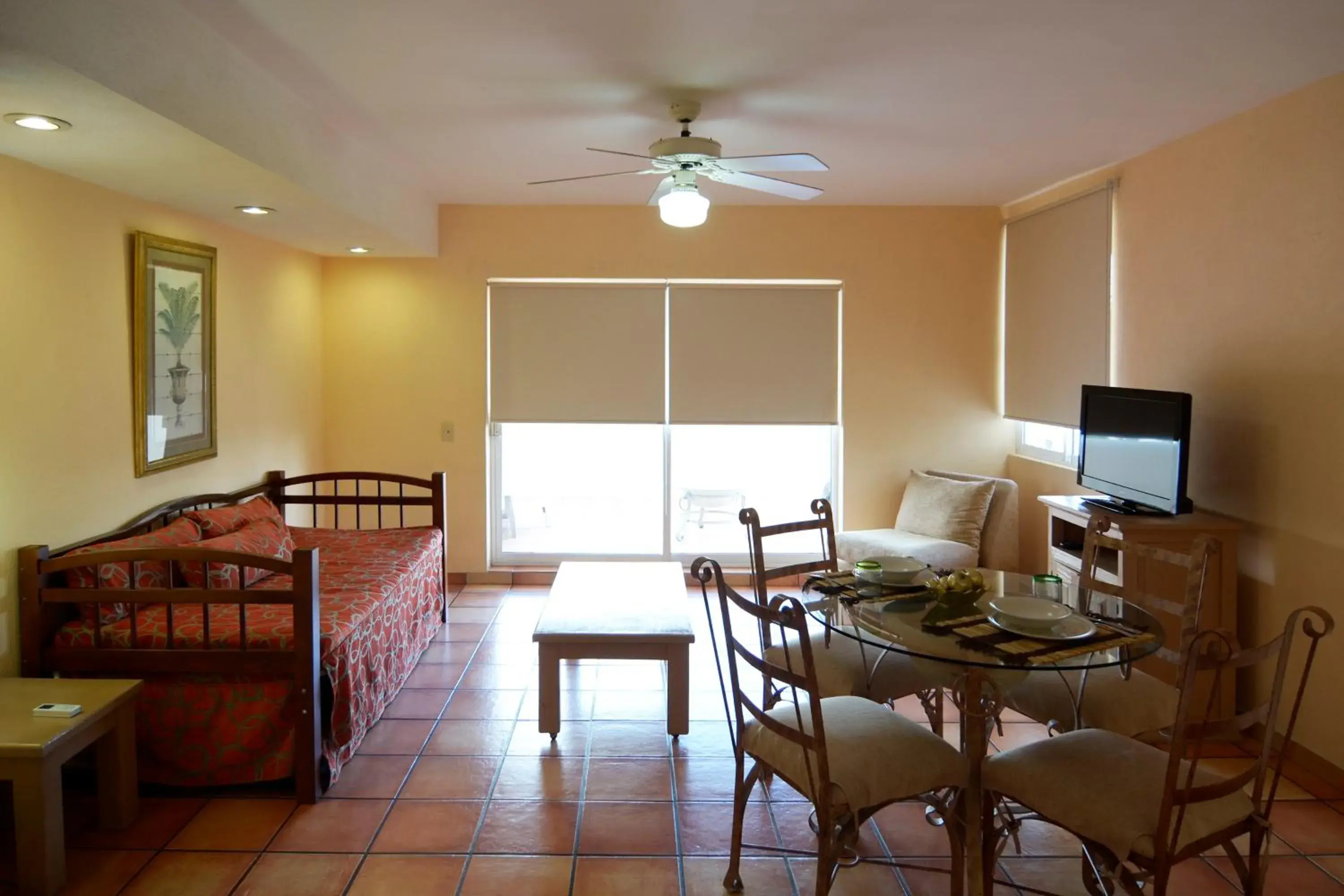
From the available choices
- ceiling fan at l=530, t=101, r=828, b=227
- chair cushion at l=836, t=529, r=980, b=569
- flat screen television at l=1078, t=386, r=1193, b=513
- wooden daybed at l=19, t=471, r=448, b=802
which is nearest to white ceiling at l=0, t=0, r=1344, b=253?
ceiling fan at l=530, t=101, r=828, b=227

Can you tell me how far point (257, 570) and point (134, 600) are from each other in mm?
924

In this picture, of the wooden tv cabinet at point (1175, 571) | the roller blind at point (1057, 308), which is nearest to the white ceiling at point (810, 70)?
the roller blind at point (1057, 308)

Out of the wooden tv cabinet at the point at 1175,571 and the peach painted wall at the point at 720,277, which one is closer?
the wooden tv cabinet at the point at 1175,571

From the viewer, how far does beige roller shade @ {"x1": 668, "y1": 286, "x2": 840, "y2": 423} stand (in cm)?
587

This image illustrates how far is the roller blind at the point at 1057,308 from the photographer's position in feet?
15.2

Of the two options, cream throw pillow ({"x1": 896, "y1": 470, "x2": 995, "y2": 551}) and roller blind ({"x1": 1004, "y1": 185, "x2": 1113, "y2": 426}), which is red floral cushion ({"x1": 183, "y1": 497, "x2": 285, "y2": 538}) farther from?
roller blind ({"x1": 1004, "y1": 185, "x2": 1113, "y2": 426})

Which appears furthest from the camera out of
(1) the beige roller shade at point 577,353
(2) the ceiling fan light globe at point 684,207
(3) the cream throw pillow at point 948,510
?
(1) the beige roller shade at point 577,353

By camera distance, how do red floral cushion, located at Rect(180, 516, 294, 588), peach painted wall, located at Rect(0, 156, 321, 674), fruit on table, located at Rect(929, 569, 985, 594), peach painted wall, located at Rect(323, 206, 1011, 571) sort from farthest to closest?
peach painted wall, located at Rect(323, 206, 1011, 571)
red floral cushion, located at Rect(180, 516, 294, 588)
peach painted wall, located at Rect(0, 156, 321, 674)
fruit on table, located at Rect(929, 569, 985, 594)

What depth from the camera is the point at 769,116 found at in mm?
3660

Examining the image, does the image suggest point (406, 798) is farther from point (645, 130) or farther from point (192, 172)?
point (645, 130)

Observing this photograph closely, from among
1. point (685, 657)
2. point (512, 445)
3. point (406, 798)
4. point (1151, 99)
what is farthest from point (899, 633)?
point (512, 445)

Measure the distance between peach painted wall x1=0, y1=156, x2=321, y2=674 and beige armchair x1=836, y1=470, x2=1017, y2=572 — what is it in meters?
3.41

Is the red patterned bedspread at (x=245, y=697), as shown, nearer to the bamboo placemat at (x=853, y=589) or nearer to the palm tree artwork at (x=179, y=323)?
the palm tree artwork at (x=179, y=323)

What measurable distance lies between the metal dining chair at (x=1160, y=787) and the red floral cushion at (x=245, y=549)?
2.52 meters
